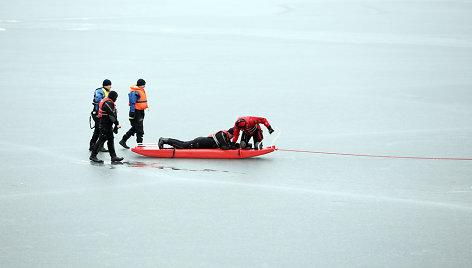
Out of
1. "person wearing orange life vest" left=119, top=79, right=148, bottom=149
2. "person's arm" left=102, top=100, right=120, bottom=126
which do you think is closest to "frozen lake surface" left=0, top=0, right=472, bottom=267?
"person wearing orange life vest" left=119, top=79, right=148, bottom=149

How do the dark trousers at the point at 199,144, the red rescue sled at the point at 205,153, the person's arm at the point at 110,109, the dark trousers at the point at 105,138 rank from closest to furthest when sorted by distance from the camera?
1. the person's arm at the point at 110,109
2. the dark trousers at the point at 105,138
3. the red rescue sled at the point at 205,153
4. the dark trousers at the point at 199,144

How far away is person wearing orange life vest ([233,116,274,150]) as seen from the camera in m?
11.5

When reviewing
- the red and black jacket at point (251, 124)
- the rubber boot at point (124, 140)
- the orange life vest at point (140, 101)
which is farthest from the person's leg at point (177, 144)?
the rubber boot at point (124, 140)

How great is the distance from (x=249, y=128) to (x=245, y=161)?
25.3 inches

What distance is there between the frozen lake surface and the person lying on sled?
333 mm

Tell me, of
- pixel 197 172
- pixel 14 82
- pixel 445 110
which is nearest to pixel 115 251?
pixel 197 172

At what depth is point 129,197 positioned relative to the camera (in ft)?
31.7

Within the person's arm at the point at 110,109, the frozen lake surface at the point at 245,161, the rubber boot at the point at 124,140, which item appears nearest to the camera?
the frozen lake surface at the point at 245,161

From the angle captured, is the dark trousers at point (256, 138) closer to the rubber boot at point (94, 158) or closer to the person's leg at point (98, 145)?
the person's leg at point (98, 145)

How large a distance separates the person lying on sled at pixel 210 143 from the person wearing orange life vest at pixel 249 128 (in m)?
0.18

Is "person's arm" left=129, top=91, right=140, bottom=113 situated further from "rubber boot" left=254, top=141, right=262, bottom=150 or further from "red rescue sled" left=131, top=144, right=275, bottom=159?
"rubber boot" left=254, top=141, right=262, bottom=150

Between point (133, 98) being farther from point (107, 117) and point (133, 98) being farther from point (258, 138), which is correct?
point (258, 138)

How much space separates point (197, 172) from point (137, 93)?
214 cm

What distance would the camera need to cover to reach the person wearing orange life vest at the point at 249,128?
11484 mm
